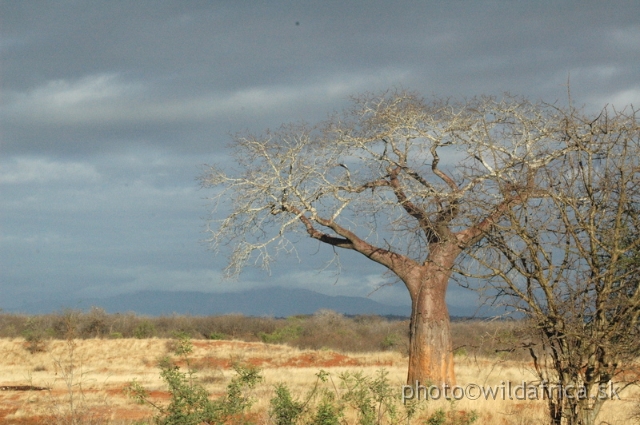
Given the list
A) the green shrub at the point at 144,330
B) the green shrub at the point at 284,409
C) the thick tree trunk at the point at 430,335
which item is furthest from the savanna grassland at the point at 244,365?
the thick tree trunk at the point at 430,335

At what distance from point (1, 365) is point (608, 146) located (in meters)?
29.1

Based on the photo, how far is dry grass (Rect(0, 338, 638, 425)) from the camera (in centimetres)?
1199

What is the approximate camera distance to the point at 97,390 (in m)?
17.0

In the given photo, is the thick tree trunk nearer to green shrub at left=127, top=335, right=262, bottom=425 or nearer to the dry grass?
the dry grass

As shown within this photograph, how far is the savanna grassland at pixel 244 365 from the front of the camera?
6.87m

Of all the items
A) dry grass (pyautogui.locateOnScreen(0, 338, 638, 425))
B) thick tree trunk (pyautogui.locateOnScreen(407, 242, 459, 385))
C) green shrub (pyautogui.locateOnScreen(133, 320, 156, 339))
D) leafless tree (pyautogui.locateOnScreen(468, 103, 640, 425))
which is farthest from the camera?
green shrub (pyautogui.locateOnScreen(133, 320, 156, 339))

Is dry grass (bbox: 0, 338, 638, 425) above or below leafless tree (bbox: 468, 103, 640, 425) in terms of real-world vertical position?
below

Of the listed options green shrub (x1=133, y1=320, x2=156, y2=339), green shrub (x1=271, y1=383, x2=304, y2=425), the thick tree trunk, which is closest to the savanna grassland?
green shrub (x1=271, y1=383, x2=304, y2=425)

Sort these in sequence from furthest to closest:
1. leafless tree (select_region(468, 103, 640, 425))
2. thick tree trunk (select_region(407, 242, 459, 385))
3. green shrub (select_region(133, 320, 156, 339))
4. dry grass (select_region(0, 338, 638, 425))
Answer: green shrub (select_region(133, 320, 156, 339)) → thick tree trunk (select_region(407, 242, 459, 385)) → dry grass (select_region(0, 338, 638, 425)) → leafless tree (select_region(468, 103, 640, 425))

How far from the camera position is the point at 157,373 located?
2394 centimetres

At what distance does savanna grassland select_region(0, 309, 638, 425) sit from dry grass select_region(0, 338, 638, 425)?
5 centimetres

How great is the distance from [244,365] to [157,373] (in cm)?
1169

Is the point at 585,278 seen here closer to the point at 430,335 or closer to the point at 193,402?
the point at 193,402

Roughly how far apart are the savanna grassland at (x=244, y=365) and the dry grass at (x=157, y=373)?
0.18 ft
